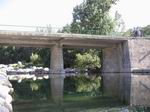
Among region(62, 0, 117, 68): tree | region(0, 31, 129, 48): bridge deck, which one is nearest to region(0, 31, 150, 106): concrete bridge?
region(0, 31, 129, 48): bridge deck

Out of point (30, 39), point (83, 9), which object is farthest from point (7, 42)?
point (83, 9)

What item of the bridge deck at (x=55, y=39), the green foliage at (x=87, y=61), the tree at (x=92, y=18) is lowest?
the green foliage at (x=87, y=61)

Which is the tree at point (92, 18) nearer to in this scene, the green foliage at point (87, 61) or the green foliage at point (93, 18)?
the green foliage at point (93, 18)

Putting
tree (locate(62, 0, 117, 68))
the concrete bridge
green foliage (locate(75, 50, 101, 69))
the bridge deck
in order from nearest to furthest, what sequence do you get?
the bridge deck < the concrete bridge < green foliage (locate(75, 50, 101, 69)) < tree (locate(62, 0, 117, 68))

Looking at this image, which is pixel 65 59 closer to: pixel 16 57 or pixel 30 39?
pixel 30 39

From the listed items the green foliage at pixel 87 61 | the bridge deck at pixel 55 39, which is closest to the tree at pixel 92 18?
the green foliage at pixel 87 61

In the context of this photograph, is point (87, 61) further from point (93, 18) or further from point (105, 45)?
point (93, 18)

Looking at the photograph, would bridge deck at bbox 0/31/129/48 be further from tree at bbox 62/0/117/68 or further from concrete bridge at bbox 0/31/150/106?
tree at bbox 62/0/117/68

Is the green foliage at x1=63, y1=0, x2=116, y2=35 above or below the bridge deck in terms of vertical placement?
above

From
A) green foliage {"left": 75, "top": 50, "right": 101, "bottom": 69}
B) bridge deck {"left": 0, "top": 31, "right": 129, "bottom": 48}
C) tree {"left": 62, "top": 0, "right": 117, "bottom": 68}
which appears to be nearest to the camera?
bridge deck {"left": 0, "top": 31, "right": 129, "bottom": 48}

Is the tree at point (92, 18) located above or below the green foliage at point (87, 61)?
above

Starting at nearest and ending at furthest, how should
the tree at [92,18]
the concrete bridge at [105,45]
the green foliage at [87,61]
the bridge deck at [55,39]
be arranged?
the bridge deck at [55,39], the concrete bridge at [105,45], the green foliage at [87,61], the tree at [92,18]

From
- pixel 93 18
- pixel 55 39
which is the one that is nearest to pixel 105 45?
pixel 55 39

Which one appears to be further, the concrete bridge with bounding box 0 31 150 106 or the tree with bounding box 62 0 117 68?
the tree with bounding box 62 0 117 68
